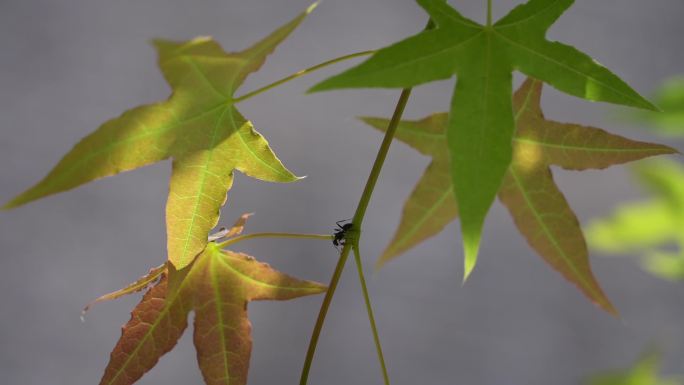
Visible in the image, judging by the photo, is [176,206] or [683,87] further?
[683,87]

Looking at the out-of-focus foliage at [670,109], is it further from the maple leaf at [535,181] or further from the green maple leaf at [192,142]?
the green maple leaf at [192,142]

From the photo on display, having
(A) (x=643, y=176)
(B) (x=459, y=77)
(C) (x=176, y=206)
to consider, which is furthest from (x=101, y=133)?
(A) (x=643, y=176)

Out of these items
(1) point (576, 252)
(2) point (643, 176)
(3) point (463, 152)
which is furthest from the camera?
(2) point (643, 176)

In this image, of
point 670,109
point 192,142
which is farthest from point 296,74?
point 670,109

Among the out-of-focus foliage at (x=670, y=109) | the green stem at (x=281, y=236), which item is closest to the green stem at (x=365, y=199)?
the green stem at (x=281, y=236)

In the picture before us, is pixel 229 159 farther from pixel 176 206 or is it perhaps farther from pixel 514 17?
pixel 514 17

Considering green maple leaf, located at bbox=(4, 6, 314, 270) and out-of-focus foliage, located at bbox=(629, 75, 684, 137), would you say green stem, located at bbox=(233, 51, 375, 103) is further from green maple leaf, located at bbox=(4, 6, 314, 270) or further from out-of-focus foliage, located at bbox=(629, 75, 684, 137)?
out-of-focus foliage, located at bbox=(629, 75, 684, 137)

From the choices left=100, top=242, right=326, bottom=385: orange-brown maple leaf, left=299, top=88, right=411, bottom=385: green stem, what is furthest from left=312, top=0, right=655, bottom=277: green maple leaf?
left=100, top=242, right=326, bottom=385: orange-brown maple leaf
